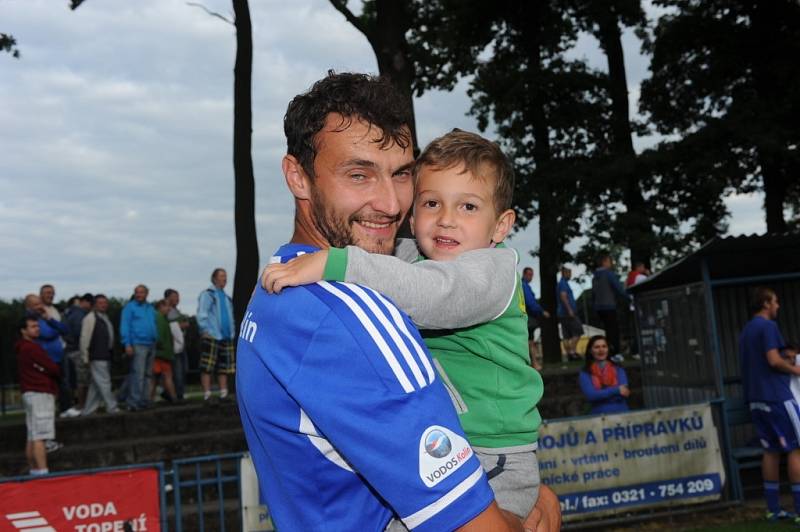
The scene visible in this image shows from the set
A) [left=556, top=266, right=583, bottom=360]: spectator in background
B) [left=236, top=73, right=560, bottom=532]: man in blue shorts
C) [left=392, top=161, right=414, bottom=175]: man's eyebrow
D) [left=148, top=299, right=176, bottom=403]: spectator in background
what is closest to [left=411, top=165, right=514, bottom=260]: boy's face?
[left=392, top=161, right=414, bottom=175]: man's eyebrow

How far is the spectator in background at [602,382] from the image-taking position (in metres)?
11.1

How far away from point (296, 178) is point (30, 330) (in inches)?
408

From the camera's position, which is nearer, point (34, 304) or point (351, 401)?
point (351, 401)

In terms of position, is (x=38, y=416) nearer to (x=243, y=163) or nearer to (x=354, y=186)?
(x=243, y=163)

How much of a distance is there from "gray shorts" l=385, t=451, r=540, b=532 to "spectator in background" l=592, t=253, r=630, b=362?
1593 centimetres

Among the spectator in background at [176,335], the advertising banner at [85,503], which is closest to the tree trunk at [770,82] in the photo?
the spectator in background at [176,335]

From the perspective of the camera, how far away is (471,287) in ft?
6.94

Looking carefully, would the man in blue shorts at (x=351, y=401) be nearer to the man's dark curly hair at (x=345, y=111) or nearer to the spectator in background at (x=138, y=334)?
the man's dark curly hair at (x=345, y=111)

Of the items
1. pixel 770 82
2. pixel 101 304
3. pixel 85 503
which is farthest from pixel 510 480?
pixel 770 82

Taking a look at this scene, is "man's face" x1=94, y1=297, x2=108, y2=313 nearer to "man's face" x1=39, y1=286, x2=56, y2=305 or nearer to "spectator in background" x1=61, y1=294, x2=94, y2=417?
"spectator in background" x1=61, y1=294, x2=94, y2=417

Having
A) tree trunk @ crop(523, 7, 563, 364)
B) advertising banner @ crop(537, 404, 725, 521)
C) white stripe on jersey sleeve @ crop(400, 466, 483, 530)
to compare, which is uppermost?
tree trunk @ crop(523, 7, 563, 364)

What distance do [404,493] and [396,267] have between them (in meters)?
0.57

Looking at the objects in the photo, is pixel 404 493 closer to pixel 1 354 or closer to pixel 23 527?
pixel 23 527

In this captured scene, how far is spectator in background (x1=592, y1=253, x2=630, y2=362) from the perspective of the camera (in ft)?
58.4
